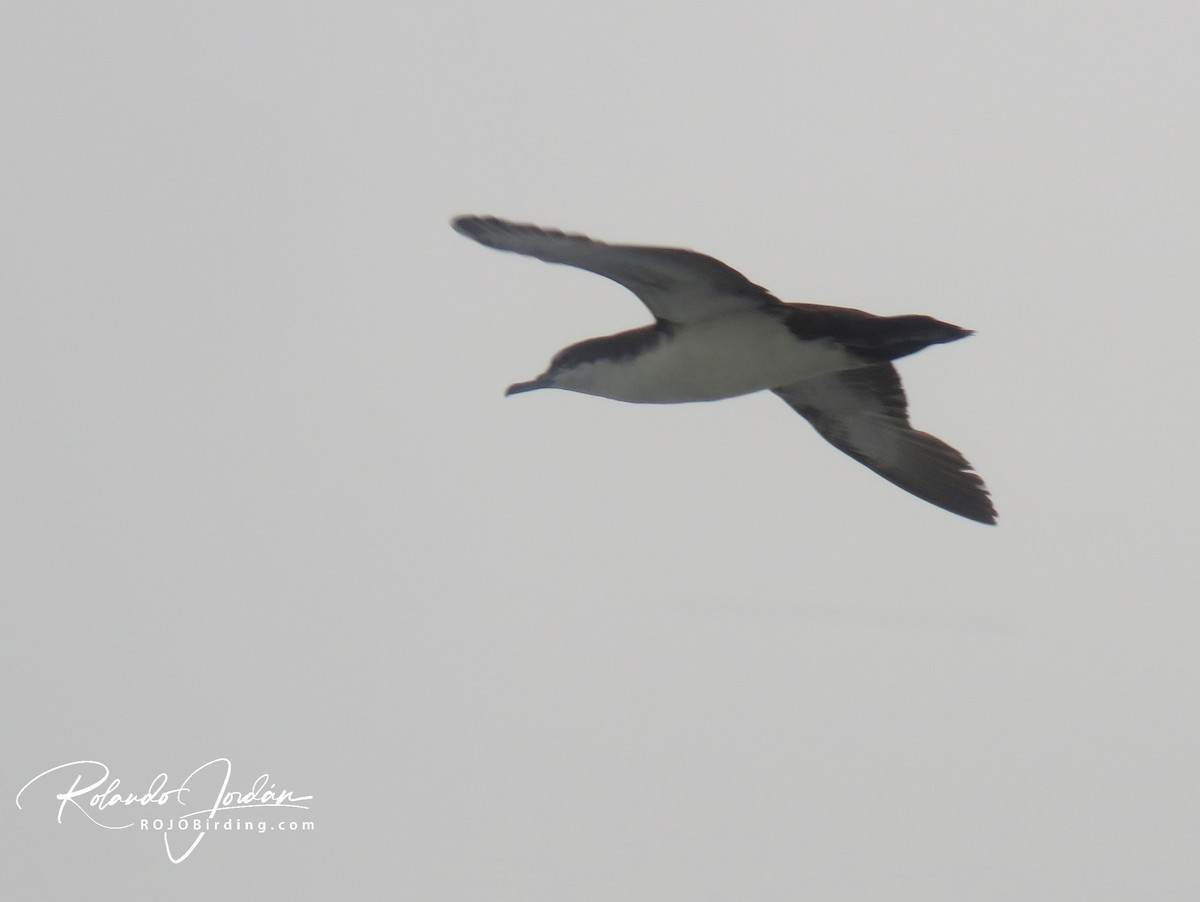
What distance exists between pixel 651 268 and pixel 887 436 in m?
3.18

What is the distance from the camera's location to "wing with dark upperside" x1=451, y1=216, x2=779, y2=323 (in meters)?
8.76

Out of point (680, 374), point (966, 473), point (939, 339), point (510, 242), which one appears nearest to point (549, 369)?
point (680, 374)

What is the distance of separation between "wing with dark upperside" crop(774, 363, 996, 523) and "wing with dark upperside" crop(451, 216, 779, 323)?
1.87m

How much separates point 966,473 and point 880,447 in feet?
2.16

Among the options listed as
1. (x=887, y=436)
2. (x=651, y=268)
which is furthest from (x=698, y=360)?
(x=887, y=436)

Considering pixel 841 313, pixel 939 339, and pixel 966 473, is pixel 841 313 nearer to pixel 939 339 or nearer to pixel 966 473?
pixel 939 339

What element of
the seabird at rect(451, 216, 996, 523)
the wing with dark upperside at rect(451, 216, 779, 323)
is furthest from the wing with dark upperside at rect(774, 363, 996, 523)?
the wing with dark upperside at rect(451, 216, 779, 323)

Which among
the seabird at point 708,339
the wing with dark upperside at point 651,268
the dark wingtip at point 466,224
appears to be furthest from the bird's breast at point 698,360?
the dark wingtip at point 466,224

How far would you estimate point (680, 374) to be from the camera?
10039mm

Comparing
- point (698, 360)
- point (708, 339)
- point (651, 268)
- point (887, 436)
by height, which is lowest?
point (887, 436)

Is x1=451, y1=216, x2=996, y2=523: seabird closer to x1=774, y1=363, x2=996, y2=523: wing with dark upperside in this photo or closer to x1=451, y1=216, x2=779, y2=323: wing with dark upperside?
x1=451, y1=216, x2=779, y2=323: wing with dark upperside

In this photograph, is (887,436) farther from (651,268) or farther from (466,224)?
(466,224)

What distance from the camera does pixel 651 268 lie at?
9.54 metres

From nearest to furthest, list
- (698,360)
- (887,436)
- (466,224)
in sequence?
(466,224) → (698,360) → (887,436)
